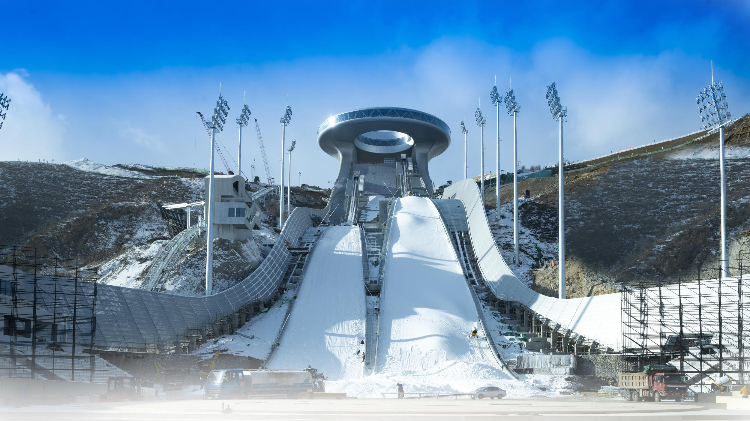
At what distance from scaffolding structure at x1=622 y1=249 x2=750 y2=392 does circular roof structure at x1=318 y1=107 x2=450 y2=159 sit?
1697 inches

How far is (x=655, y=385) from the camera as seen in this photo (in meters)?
19.0

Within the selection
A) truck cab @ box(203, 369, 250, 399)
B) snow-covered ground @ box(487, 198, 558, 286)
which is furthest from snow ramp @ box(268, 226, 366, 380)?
snow-covered ground @ box(487, 198, 558, 286)

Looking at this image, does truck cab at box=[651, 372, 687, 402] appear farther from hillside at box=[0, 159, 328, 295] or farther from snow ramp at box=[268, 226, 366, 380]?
hillside at box=[0, 159, 328, 295]

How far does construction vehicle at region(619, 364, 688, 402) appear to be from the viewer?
61.8ft

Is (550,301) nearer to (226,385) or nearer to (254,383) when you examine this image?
(254,383)

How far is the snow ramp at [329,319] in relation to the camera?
2659 centimetres

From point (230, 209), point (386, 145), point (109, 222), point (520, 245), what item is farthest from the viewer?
point (386, 145)

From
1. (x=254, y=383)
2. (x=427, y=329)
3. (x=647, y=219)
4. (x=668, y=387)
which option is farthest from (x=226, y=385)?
(x=647, y=219)

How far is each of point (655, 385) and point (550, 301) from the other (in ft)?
33.4

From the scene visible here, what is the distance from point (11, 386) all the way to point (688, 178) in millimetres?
43009

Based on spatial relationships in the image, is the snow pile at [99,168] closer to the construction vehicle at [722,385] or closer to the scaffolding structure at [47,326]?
the scaffolding structure at [47,326]

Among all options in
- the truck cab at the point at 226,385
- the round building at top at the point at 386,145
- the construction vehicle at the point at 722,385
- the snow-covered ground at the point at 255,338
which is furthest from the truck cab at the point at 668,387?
the round building at top at the point at 386,145

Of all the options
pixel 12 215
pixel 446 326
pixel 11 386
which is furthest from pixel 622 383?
pixel 12 215

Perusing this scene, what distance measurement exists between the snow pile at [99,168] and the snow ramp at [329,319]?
40.8 metres
